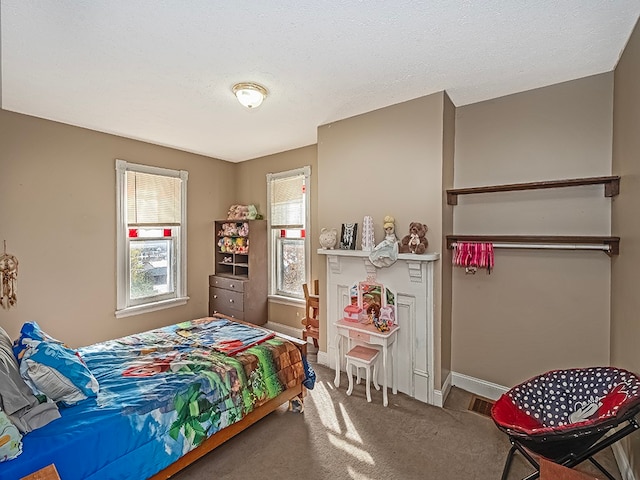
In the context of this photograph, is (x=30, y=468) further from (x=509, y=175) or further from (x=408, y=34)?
(x=509, y=175)

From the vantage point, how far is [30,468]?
4.55 ft

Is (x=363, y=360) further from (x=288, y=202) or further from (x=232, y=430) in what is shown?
(x=288, y=202)

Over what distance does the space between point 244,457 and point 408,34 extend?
287 cm

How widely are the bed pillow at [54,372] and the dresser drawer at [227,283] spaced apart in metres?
2.57

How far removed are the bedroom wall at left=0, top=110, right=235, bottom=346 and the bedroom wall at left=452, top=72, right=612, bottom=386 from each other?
378 centimetres

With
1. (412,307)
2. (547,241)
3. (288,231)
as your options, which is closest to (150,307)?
(288,231)

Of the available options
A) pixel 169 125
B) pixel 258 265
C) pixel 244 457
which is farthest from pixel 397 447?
pixel 169 125

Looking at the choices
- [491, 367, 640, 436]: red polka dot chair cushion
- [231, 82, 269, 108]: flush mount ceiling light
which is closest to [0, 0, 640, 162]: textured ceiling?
[231, 82, 269, 108]: flush mount ceiling light

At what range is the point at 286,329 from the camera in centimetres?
455

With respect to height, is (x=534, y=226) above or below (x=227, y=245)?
above

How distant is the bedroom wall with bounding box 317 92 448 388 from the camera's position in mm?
2766

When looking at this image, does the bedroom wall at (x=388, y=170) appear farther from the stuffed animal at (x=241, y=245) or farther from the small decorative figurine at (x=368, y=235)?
the stuffed animal at (x=241, y=245)

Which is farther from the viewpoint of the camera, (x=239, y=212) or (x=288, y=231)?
(x=239, y=212)

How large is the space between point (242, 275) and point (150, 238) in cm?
133
